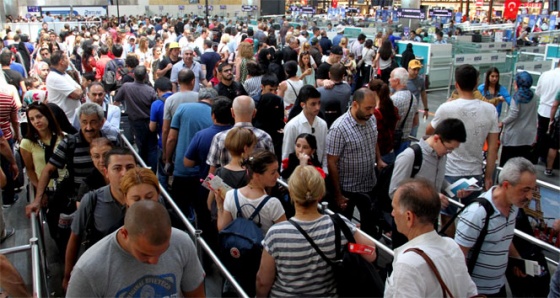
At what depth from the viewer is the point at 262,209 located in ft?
10.7

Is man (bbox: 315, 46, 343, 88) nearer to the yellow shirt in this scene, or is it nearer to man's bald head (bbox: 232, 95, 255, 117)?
man's bald head (bbox: 232, 95, 255, 117)

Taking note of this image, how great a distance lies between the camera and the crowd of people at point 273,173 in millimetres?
2305

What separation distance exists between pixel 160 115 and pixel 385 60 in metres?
6.67

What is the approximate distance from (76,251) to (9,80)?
20.8 ft

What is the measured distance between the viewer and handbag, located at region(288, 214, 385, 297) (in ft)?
9.00

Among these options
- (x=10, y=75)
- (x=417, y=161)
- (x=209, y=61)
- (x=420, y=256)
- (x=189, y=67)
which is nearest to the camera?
(x=420, y=256)

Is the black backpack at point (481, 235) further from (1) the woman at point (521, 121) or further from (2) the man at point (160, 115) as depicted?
(2) the man at point (160, 115)

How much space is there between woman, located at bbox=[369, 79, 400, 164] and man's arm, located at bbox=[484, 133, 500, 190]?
102 centimetres

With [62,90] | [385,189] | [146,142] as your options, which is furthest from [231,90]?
[385,189]

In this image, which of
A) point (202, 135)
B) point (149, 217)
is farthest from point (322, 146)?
point (149, 217)

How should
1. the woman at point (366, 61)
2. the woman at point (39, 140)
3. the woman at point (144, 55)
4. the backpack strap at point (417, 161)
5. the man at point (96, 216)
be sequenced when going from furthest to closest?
the woman at point (366, 61), the woman at point (144, 55), the woman at point (39, 140), the backpack strap at point (417, 161), the man at point (96, 216)

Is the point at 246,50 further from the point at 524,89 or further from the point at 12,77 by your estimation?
the point at 524,89

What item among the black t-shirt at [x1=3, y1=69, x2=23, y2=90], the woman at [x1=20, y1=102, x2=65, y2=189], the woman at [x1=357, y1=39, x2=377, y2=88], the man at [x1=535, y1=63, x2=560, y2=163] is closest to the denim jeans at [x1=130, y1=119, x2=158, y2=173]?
the woman at [x1=20, y1=102, x2=65, y2=189]

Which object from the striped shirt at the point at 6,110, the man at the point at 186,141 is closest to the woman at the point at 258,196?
the man at the point at 186,141
